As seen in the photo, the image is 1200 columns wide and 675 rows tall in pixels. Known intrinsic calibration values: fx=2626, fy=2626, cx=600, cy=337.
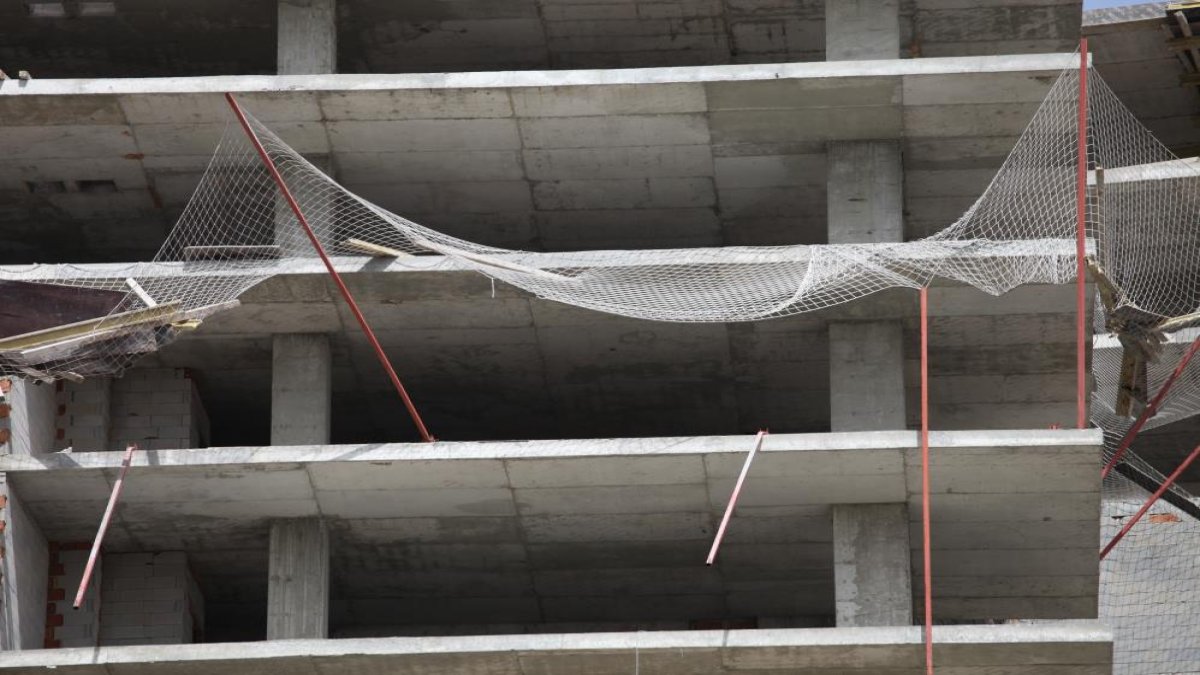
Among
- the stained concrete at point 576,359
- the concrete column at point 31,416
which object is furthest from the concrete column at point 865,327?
the concrete column at point 31,416

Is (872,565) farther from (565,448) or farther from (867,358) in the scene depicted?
(565,448)

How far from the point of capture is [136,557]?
77.5ft

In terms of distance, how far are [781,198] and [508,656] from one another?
Result: 562 centimetres

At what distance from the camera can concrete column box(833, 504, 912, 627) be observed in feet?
71.4

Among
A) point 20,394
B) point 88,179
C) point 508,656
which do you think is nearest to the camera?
point 508,656

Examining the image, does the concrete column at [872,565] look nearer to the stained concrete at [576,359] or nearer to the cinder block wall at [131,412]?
the stained concrete at [576,359]

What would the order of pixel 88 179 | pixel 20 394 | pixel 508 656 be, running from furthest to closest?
1. pixel 88 179
2. pixel 20 394
3. pixel 508 656

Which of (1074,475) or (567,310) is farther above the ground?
(567,310)

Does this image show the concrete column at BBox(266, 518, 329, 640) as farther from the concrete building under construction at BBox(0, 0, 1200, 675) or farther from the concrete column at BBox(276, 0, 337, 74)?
the concrete column at BBox(276, 0, 337, 74)

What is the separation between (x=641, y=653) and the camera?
819 inches

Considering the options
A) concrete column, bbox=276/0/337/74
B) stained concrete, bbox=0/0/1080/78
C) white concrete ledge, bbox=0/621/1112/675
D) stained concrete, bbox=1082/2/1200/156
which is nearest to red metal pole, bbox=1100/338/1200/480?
white concrete ledge, bbox=0/621/1112/675

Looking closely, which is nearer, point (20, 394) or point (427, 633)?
point (20, 394)

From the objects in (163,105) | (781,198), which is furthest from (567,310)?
(163,105)

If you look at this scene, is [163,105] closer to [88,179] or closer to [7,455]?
[88,179]
